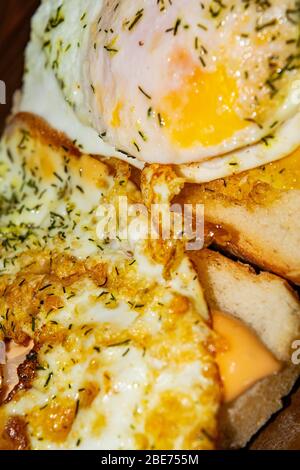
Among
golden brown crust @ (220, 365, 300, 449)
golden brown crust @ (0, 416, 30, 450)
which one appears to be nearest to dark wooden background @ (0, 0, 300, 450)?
golden brown crust @ (0, 416, 30, 450)

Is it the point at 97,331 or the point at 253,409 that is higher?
the point at 97,331

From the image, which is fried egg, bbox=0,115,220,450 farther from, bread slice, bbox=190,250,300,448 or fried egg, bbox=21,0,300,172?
fried egg, bbox=21,0,300,172

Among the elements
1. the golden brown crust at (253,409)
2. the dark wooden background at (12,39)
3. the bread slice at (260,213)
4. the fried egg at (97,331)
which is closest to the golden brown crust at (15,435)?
the fried egg at (97,331)

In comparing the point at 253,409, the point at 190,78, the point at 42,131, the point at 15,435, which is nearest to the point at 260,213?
the point at 190,78

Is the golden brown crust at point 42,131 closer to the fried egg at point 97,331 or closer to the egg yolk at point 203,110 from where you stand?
the fried egg at point 97,331

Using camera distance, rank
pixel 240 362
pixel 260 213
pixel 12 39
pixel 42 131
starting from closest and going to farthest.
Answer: pixel 240 362, pixel 260 213, pixel 42 131, pixel 12 39

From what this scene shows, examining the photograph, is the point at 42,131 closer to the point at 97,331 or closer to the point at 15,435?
the point at 97,331
